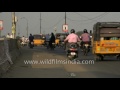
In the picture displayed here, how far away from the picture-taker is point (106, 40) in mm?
26781

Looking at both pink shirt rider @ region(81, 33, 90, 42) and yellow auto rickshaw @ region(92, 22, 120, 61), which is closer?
yellow auto rickshaw @ region(92, 22, 120, 61)

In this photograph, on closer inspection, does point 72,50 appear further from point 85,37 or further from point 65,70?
point 85,37

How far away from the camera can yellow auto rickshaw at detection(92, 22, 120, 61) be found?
2662 cm

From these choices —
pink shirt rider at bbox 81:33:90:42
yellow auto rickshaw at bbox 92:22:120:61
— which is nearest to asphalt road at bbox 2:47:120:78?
yellow auto rickshaw at bbox 92:22:120:61

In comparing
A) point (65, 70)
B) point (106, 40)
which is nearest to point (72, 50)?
point (106, 40)

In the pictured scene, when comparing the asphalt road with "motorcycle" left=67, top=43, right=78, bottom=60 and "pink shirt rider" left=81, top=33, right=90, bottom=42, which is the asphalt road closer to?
"motorcycle" left=67, top=43, right=78, bottom=60

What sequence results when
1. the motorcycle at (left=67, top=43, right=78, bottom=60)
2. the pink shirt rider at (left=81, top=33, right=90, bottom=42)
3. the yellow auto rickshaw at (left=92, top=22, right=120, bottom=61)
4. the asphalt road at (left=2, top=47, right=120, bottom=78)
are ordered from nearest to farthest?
A: the asphalt road at (left=2, top=47, right=120, bottom=78), the motorcycle at (left=67, top=43, right=78, bottom=60), the yellow auto rickshaw at (left=92, top=22, right=120, bottom=61), the pink shirt rider at (left=81, top=33, right=90, bottom=42)

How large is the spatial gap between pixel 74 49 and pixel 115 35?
15.5 feet

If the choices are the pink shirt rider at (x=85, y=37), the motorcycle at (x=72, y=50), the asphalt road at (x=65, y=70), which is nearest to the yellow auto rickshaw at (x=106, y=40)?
the asphalt road at (x=65, y=70)
